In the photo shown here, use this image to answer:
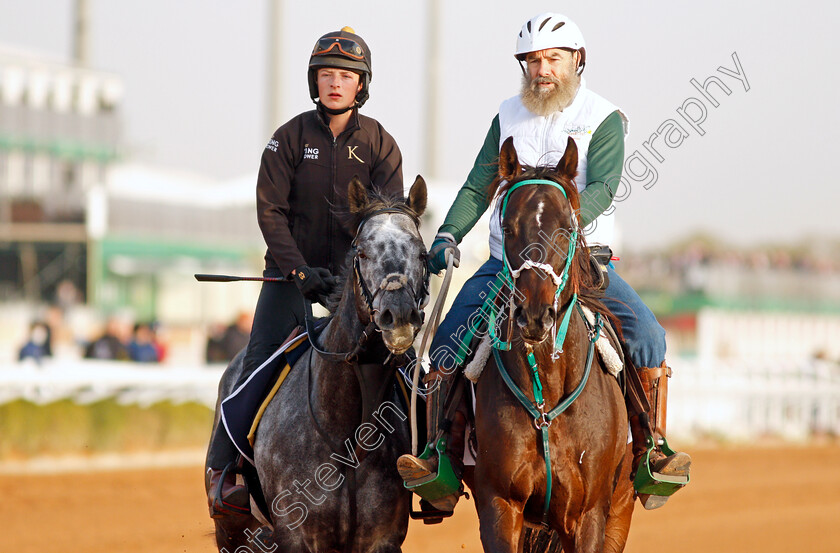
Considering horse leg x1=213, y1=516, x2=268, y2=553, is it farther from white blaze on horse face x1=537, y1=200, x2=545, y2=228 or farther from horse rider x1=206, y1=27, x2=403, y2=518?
white blaze on horse face x1=537, y1=200, x2=545, y2=228

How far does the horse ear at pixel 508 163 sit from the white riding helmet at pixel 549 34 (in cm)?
91

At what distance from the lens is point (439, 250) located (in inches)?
194

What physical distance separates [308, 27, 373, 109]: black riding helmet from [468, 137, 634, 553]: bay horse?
4.53ft

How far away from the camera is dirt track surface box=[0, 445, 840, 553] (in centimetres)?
1002

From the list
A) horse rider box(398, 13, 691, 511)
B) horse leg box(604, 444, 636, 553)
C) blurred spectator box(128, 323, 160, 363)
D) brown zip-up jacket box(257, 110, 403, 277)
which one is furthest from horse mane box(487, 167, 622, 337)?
blurred spectator box(128, 323, 160, 363)

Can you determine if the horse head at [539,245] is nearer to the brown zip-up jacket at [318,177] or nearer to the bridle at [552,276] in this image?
the bridle at [552,276]

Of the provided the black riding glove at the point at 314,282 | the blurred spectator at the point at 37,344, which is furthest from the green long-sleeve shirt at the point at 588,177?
the blurred spectator at the point at 37,344

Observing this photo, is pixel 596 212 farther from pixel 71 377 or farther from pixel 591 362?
pixel 71 377

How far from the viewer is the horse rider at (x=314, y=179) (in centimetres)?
559

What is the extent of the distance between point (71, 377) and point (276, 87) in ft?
21.3

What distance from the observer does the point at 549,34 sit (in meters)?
5.18

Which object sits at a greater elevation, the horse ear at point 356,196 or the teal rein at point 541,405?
the horse ear at point 356,196

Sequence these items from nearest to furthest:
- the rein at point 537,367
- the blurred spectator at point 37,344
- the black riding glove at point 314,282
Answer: the rein at point 537,367
the black riding glove at point 314,282
the blurred spectator at point 37,344

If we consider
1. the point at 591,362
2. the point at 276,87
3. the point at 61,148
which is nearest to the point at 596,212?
the point at 591,362
